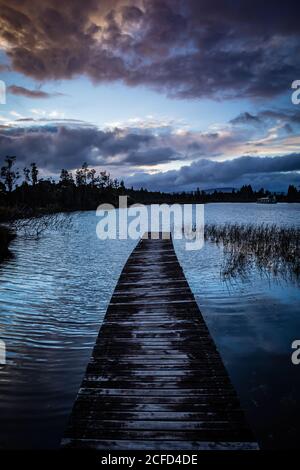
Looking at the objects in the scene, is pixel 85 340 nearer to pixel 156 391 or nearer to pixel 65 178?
pixel 156 391

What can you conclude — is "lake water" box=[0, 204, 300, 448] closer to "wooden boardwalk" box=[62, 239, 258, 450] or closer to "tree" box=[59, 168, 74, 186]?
"wooden boardwalk" box=[62, 239, 258, 450]

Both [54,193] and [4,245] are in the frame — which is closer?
[4,245]

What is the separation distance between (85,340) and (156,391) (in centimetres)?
325

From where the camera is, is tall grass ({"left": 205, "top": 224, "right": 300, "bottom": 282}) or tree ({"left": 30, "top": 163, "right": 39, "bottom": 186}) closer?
tall grass ({"left": 205, "top": 224, "right": 300, "bottom": 282})

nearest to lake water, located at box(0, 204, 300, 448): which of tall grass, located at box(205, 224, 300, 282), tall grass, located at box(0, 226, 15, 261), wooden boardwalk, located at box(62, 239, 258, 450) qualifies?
wooden boardwalk, located at box(62, 239, 258, 450)

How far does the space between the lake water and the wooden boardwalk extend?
0.75 meters

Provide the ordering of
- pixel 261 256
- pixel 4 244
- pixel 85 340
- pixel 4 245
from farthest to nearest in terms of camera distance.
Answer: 1. pixel 4 244
2. pixel 4 245
3. pixel 261 256
4. pixel 85 340

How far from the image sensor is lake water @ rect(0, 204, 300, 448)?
4266mm

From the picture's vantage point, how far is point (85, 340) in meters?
6.86

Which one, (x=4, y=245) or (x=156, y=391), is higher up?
(x=4, y=245)

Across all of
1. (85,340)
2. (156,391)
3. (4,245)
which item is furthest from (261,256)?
(4,245)
